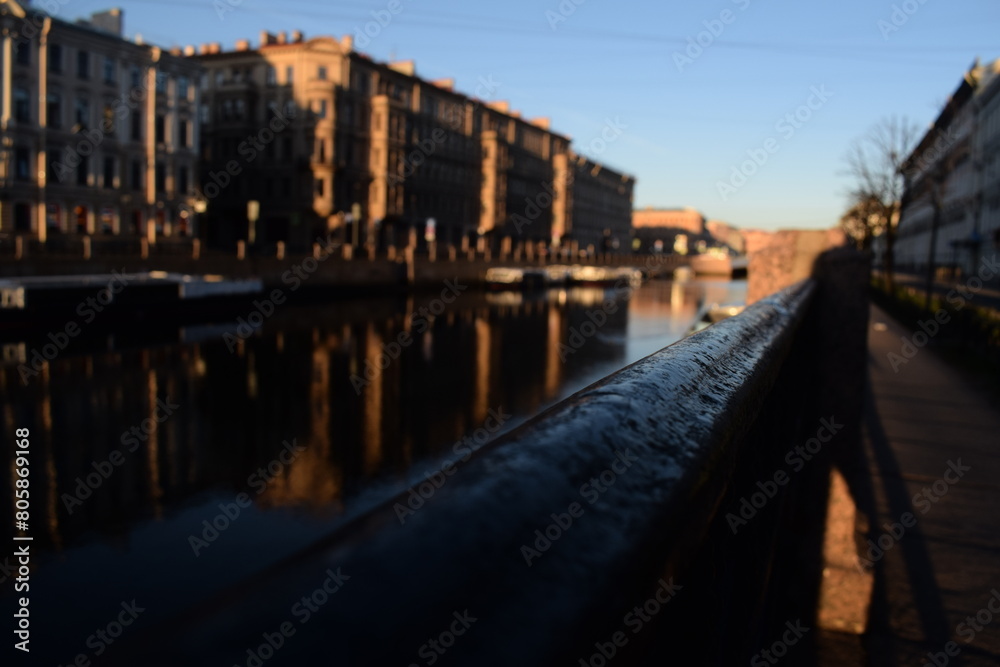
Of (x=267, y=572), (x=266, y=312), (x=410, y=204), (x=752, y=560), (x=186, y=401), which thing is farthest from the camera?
(x=410, y=204)

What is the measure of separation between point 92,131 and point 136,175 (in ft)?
12.2

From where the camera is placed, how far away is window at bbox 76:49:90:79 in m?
43.7

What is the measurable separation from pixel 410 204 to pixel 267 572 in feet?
218

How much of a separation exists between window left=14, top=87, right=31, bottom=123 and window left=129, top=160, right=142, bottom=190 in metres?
6.64

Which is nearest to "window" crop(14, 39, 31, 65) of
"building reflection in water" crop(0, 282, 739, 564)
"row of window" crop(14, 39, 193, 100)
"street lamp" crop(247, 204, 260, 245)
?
"row of window" crop(14, 39, 193, 100)

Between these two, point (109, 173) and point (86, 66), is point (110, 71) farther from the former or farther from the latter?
point (109, 173)

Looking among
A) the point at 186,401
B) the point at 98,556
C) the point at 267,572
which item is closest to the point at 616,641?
the point at 267,572

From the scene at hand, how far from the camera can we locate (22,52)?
134 feet

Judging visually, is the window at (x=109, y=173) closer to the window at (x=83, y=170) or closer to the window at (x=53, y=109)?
the window at (x=83, y=170)

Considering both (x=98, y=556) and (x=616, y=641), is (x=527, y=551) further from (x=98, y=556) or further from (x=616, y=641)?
(x=98, y=556)

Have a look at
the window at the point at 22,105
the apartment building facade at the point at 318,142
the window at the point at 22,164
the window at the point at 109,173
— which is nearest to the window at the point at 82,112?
the window at the point at 109,173

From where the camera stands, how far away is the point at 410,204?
216 feet

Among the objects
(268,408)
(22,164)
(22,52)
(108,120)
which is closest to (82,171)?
(22,164)

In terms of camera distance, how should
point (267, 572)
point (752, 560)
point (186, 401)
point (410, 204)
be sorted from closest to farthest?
1. point (267, 572)
2. point (752, 560)
3. point (186, 401)
4. point (410, 204)
